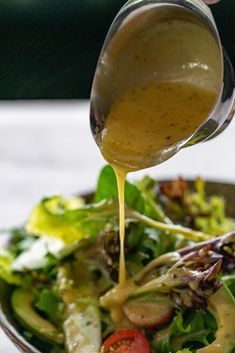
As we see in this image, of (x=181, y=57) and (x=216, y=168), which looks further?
(x=216, y=168)

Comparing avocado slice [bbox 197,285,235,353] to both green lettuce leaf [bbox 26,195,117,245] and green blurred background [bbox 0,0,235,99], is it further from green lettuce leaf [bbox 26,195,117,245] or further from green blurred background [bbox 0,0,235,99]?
green blurred background [bbox 0,0,235,99]

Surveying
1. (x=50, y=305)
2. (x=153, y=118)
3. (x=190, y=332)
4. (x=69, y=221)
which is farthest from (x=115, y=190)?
(x=153, y=118)

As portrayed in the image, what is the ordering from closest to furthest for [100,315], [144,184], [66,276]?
[100,315]
[66,276]
[144,184]

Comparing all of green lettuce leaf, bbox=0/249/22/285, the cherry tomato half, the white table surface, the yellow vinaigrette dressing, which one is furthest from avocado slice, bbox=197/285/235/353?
the white table surface

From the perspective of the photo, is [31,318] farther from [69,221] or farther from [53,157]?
[53,157]

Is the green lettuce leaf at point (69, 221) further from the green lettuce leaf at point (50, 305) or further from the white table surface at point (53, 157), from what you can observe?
the white table surface at point (53, 157)

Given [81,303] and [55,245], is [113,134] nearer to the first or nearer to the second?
[81,303]

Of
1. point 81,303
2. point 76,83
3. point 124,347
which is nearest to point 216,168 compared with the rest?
point 76,83
